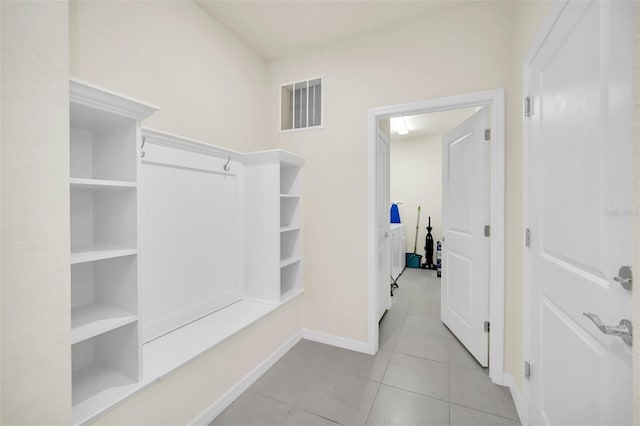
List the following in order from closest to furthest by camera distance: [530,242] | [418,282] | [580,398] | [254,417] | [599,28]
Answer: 1. [599,28]
2. [580,398]
3. [530,242]
4. [254,417]
5. [418,282]

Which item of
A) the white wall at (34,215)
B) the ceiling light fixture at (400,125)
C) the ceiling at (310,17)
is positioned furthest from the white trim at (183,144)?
the ceiling light fixture at (400,125)

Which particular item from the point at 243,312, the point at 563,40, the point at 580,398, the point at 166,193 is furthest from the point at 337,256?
the point at 563,40

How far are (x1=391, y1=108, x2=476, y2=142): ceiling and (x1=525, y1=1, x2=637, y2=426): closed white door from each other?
294 centimetres

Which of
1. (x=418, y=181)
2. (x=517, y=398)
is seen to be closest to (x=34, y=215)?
(x=517, y=398)

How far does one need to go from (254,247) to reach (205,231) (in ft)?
1.54

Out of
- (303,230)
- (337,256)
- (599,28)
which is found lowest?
(337,256)

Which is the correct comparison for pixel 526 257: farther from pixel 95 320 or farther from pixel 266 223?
pixel 95 320

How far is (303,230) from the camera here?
2.65 meters

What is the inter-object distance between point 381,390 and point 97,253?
1921 mm

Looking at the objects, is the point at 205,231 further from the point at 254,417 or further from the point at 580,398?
the point at 580,398

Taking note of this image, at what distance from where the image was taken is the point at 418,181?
18.8ft

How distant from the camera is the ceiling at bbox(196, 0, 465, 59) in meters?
2.01

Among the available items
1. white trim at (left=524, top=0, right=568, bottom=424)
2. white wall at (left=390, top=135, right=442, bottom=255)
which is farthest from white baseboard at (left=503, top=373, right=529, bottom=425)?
white wall at (left=390, top=135, right=442, bottom=255)

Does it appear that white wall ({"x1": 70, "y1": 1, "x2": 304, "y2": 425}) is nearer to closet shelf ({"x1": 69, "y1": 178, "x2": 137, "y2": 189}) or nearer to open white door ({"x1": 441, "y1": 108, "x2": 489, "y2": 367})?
closet shelf ({"x1": 69, "y1": 178, "x2": 137, "y2": 189})
